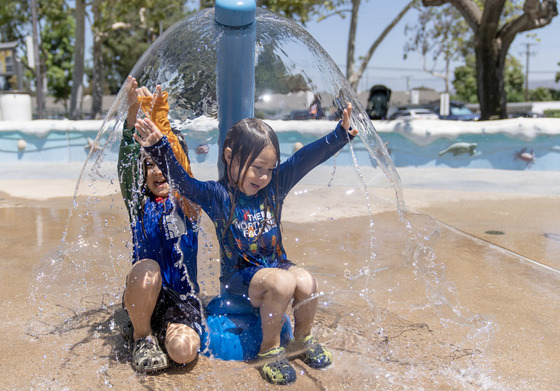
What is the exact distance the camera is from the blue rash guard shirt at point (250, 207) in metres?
2.34

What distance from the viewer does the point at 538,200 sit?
6645 millimetres

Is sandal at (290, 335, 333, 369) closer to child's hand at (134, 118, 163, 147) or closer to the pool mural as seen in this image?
child's hand at (134, 118, 163, 147)

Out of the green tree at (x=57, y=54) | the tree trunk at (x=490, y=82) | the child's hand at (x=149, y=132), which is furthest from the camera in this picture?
the green tree at (x=57, y=54)

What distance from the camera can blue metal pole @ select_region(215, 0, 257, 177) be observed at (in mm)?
2492

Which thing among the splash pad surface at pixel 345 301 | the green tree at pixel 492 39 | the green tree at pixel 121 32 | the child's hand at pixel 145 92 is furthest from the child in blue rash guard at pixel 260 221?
the green tree at pixel 121 32

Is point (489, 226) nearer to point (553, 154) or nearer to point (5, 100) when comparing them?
point (553, 154)

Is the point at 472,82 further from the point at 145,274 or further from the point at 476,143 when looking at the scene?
the point at 145,274

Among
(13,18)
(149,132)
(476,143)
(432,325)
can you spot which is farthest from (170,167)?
(13,18)

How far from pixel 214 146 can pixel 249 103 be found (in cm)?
29

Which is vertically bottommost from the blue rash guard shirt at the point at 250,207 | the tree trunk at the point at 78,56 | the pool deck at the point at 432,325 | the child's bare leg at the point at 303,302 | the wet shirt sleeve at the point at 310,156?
the pool deck at the point at 432,325

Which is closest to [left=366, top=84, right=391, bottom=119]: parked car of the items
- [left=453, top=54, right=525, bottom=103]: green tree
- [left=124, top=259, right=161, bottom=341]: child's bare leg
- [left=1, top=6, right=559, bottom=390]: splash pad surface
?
[left=1, top=6, right=559, bottom=390]: splash pad surface

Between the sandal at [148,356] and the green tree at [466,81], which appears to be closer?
the sandal at [148,356]

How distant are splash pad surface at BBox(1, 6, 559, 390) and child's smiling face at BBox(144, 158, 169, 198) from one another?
0.33 meters

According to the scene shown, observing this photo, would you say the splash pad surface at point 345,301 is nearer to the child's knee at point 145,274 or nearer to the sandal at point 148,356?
the sandal at point 148,356
